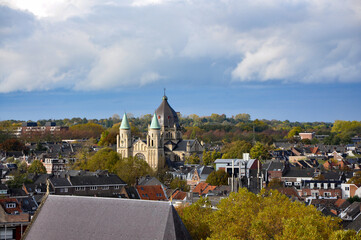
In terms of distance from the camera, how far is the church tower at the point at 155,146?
11019 centimetres

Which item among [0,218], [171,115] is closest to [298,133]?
[171,115]

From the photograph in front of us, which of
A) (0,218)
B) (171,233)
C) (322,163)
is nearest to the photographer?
(171,233)

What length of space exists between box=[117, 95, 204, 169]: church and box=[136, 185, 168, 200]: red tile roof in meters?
30.1

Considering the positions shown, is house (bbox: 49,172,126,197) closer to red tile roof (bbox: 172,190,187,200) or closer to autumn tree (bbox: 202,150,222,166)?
red tile roof (bbox: 172,190,187,200)

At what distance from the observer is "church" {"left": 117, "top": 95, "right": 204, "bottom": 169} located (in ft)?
367

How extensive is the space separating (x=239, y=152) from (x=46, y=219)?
85239 millimetres

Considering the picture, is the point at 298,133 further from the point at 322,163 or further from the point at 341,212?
the point at 341,212

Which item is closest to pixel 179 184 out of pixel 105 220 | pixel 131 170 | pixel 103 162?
pixel 131 170

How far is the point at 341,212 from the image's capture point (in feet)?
170

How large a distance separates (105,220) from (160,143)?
87298mm

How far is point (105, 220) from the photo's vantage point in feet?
86.0

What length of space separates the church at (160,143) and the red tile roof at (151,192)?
30.1m

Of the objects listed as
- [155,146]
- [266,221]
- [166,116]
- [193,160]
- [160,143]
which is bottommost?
[266,221]

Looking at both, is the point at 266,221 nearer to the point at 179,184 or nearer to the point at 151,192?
the point at 151,192
